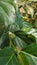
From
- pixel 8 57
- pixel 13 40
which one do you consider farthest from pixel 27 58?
pixel 13 40

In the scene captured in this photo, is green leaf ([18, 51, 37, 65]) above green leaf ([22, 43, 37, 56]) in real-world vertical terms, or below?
below

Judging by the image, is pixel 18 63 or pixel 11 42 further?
pixel 11 42

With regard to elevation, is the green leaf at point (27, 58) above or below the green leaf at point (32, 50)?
below

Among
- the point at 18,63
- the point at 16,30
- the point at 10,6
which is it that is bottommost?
the point at 18,63

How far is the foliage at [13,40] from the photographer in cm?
85

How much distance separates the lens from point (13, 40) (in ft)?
3.56

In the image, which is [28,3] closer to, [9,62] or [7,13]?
[7,13]

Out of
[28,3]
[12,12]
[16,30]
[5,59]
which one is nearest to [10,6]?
[12,12]

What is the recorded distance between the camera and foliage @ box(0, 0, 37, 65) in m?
0.85

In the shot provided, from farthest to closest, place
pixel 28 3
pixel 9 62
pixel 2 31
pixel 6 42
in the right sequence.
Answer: pixel 28 3
pixel 6 42
pixel 2 31
pixel 9 62

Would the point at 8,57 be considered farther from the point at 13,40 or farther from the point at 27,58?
the point at 13,40

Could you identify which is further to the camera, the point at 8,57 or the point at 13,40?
the point at 13,40

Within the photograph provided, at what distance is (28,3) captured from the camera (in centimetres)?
224

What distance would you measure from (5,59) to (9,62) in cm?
2
